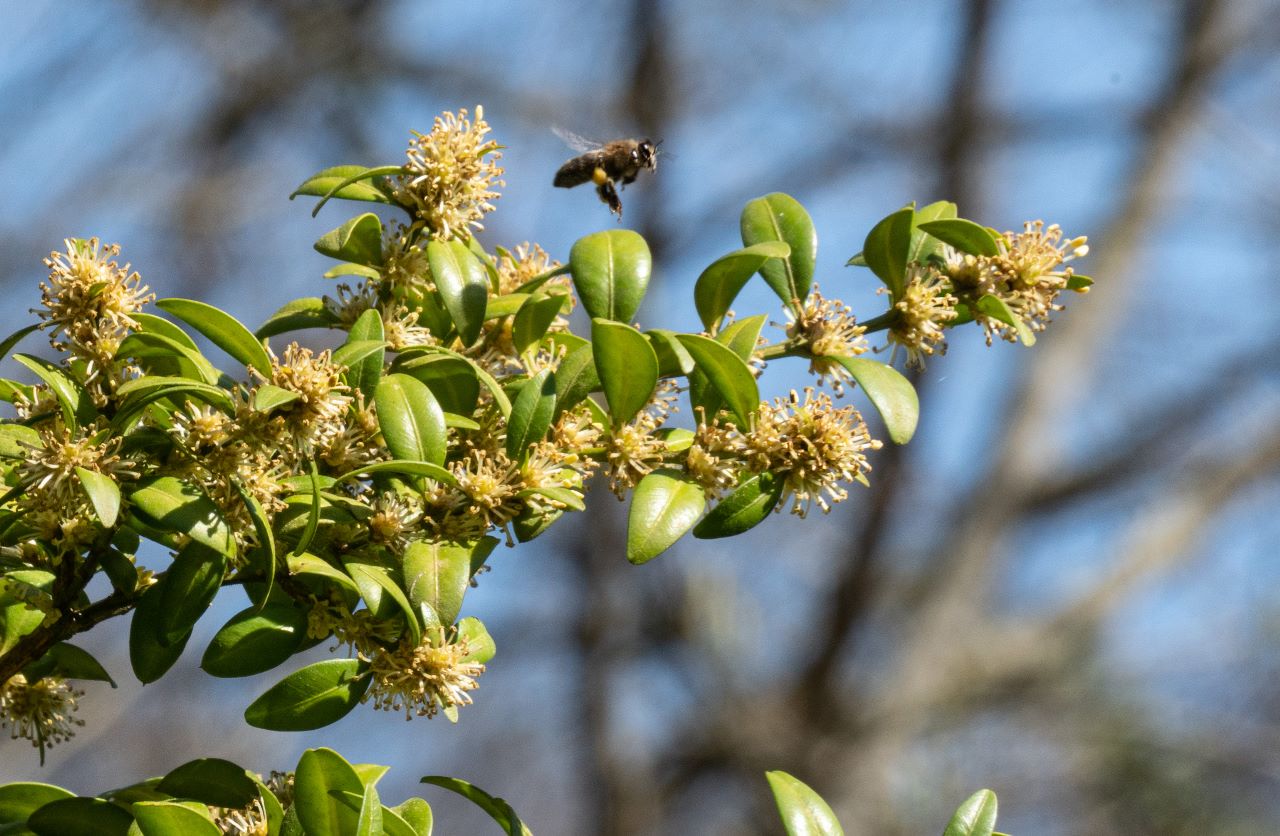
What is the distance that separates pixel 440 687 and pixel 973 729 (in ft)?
25.3

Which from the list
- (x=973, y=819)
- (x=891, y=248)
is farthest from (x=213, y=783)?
(x=891, y=248)

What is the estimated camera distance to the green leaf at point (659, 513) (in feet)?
3.28

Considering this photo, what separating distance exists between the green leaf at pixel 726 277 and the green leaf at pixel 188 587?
0.47 meters

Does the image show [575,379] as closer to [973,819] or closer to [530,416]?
[530,416]

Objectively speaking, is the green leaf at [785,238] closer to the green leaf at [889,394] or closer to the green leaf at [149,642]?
the green leaf at [889,394]

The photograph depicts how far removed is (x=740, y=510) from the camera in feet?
3.49

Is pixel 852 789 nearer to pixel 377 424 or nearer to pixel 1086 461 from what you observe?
pixel 1086 461

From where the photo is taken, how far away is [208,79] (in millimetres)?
7621

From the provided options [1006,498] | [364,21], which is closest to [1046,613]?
[1006,498]

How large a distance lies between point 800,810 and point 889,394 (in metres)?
0.34

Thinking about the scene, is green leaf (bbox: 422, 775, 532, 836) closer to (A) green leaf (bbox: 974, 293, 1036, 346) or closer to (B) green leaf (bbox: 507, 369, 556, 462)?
(B) green leaf (bbox: 507, 369, 556, 462)

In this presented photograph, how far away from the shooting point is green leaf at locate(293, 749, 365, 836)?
0.94 m

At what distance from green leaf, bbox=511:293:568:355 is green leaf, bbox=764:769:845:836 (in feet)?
1.34

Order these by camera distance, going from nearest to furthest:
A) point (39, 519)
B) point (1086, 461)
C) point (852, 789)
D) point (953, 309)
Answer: point (39, 519)
point (953, 309)
point (852, 789)
point (1086, 461)
